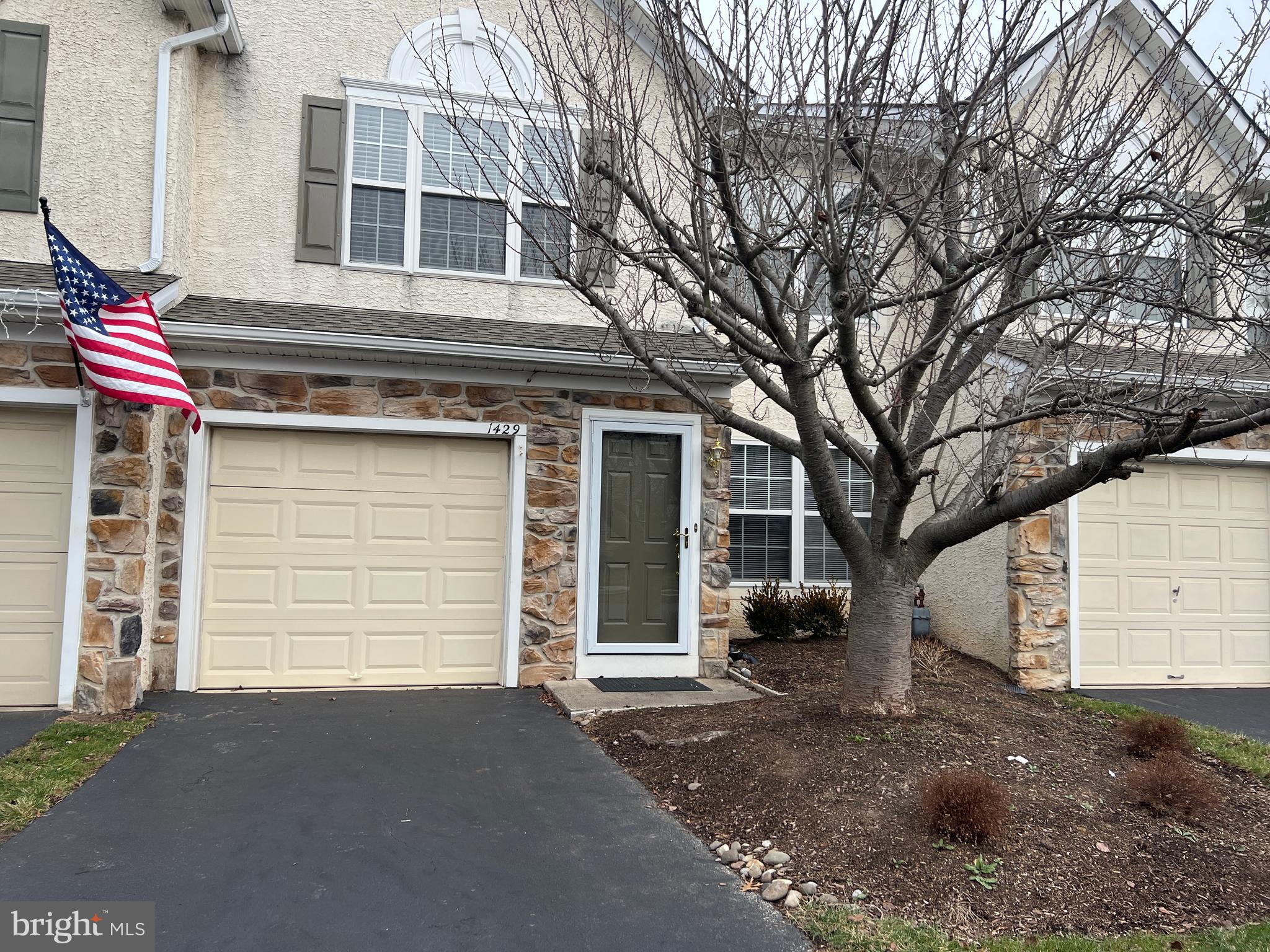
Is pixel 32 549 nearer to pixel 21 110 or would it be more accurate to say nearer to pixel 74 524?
pixel 74 524

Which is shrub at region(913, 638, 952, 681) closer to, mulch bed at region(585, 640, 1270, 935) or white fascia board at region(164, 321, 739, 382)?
mulch bed at region(585, 640, 1270, 935)

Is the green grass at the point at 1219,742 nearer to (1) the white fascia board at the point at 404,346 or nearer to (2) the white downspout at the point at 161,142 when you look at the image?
(1) the white fascia board at the point at 404,346

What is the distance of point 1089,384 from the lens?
5559mm

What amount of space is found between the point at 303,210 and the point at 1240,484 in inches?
375

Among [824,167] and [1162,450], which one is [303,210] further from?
[1162,450]

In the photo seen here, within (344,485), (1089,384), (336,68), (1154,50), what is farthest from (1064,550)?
(336,68)

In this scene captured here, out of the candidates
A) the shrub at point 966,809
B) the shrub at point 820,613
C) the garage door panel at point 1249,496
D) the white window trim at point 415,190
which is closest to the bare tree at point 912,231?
the shrub at point 966,809

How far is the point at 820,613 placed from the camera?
31.8ft

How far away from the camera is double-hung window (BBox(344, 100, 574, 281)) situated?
8.20 metres

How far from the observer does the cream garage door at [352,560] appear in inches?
289

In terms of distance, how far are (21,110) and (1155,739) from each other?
949 centimetres

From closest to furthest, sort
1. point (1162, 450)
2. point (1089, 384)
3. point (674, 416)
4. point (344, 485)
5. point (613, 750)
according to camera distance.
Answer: point (1162, 450), point (1089, 384), point (613, 750), point (344, 485), point (674, 416)

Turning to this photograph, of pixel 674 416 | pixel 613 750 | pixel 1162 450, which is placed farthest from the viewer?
pixel 674 416

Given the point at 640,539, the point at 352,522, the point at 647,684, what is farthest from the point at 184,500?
the point at 647,684
